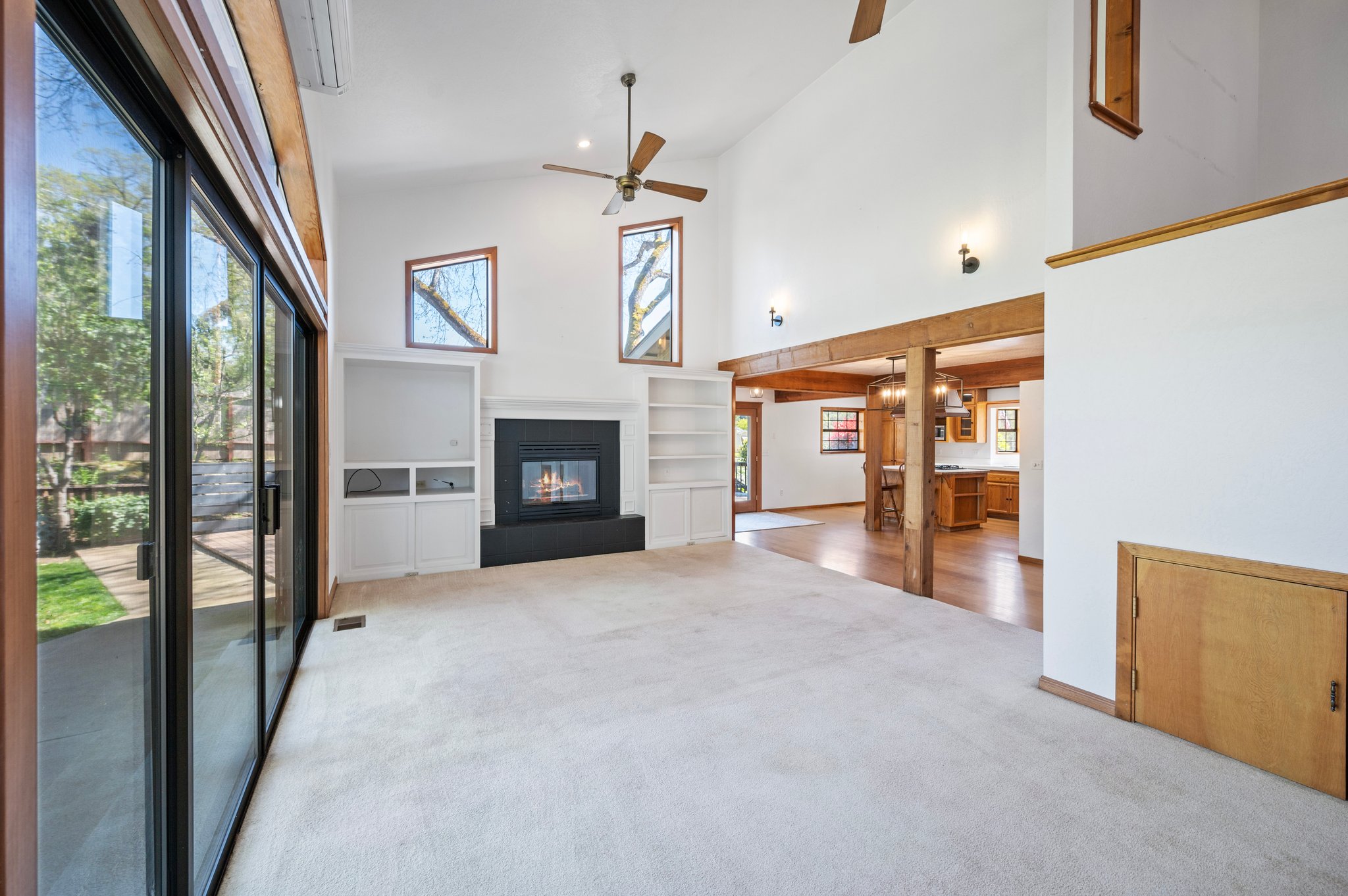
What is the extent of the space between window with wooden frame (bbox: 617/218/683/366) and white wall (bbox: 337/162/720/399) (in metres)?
0.09

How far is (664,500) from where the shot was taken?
6.75m

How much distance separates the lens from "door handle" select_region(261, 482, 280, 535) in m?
2.32

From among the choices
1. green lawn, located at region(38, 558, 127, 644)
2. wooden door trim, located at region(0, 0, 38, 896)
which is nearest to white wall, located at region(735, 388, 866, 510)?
green lawn, located at region(38, 558, 127, 644)

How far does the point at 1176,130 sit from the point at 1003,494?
7025 mm

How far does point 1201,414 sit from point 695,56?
4.19m

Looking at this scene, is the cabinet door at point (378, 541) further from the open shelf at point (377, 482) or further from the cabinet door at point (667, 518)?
the cabinet door at point (667, 518)

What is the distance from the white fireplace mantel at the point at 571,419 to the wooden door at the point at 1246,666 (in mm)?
4791

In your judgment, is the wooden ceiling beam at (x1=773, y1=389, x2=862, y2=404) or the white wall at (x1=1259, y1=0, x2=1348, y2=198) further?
the wooden ceiling beam at (x1=773, y1=389, x2=862, y2=404)

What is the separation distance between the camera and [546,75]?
409 centimetres

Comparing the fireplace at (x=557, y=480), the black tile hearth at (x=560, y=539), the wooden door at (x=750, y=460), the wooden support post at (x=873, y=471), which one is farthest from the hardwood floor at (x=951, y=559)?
the fireplace at (x=557, y=480)

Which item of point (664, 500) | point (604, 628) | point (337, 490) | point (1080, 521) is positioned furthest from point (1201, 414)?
point (337, 490)

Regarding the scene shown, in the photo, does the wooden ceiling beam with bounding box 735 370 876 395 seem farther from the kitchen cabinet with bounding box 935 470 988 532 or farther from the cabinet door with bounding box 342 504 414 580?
the cabinet door with bounding box 342 504 414 580

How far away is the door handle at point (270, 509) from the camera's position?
7.61 feet

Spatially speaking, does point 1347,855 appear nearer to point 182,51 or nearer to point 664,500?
point 182,51
